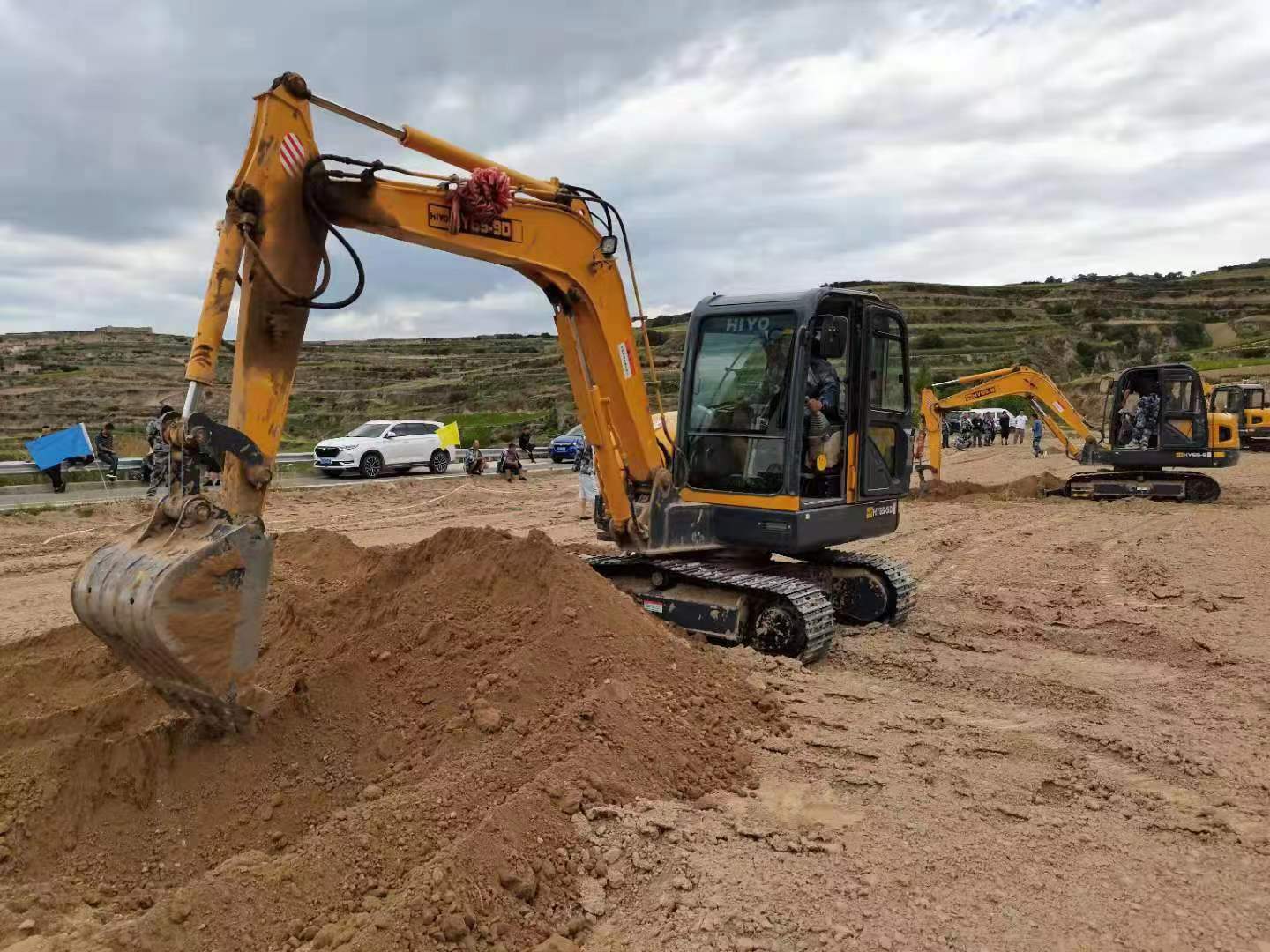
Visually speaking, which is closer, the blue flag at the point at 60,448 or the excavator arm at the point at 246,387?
the excavator arm at the point at 246,387

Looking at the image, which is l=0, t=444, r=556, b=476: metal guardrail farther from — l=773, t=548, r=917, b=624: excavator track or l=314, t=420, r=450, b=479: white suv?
l=773, t=548, r=917, b=624: excavator track

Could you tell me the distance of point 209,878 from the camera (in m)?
3.47

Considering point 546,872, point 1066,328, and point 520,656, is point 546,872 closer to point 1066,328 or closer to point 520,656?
point 520,656

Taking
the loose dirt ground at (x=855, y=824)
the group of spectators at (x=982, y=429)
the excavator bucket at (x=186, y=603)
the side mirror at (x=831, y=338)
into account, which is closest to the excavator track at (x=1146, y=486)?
the loose dirt ground at (x=855, y=824)

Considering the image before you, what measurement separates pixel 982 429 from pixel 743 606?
127ft

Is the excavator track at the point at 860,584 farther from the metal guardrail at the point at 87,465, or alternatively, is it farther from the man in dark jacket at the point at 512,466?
the man in dark jacket at the point at 512,466

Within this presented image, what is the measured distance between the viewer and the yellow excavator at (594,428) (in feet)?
13.9

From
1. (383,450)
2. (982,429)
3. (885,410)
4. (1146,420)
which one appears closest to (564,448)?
(383,450)

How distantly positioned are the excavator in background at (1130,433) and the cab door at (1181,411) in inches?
0.6

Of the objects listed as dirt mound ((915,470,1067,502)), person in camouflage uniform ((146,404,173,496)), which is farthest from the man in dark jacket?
dirt mound ((915,470,1067,502))

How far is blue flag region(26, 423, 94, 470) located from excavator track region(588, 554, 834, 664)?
15.1m

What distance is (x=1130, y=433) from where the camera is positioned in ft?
58.7

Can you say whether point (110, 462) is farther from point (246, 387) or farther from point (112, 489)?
point (246, 387)

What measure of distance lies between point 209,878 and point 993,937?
2922mm
